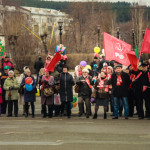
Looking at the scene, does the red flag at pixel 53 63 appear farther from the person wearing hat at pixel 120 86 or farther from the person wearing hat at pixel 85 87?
the person wearing hat at pixel 120 86

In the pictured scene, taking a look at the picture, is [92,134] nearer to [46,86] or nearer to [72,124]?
[72,124]

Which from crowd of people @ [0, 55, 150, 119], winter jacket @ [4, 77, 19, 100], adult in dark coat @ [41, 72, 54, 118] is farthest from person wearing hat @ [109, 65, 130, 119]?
winter jacket @ [4, 77, 19, 100]

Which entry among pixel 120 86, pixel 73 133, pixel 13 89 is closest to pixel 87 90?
pixel 120 86

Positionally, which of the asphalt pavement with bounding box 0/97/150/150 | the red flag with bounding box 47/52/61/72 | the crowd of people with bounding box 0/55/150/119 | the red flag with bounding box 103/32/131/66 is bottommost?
the asphalt pavement with bounding box 0/97/150/150

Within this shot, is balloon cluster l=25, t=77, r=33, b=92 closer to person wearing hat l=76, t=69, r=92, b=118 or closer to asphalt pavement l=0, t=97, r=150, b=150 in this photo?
asphalt pavement l=0, t=97, r=150, b=150

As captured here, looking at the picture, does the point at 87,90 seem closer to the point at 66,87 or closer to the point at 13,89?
the point at 66,87

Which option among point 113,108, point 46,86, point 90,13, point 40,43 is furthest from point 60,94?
point 90,13

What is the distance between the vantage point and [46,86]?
1677 cm

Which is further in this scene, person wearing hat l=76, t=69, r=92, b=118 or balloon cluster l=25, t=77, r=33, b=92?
balloon cluster l=25, t=77, r=33, b=92

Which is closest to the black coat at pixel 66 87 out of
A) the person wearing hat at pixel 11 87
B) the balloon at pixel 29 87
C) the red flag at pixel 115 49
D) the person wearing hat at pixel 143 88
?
the balloon at pixel 29 87

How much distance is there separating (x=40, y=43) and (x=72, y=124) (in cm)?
5056

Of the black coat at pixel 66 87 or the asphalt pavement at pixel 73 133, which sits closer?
the asphalt pavement at pixel 73 133

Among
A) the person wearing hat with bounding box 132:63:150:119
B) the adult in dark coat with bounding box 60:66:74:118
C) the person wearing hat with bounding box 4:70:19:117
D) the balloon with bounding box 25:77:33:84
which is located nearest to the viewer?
the person wearing hat with bounding box 132:63:150:119

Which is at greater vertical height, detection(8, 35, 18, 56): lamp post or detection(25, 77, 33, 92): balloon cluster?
detection(8, 35, 18, 56): lamp post
